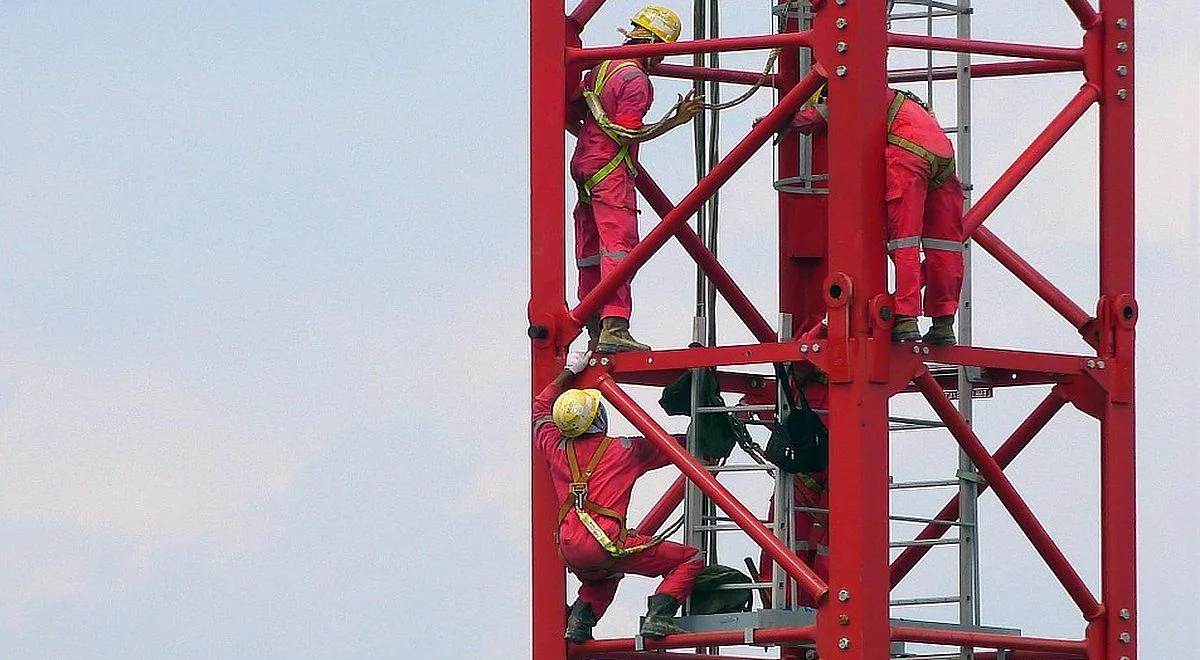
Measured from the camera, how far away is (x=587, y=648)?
3388 centimetres

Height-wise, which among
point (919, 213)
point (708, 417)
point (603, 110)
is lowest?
point (708, 417)

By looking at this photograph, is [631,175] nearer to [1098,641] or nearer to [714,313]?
Answer: [714,313]

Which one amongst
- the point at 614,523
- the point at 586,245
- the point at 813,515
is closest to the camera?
the point at 614,523

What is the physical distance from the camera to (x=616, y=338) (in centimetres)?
3388

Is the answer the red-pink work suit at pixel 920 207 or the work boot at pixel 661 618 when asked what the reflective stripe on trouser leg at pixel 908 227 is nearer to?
the red-pink work suit at pixel 920 207

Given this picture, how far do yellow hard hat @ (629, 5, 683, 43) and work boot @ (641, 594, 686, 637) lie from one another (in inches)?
183

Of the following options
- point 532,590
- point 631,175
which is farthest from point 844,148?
point 532,590

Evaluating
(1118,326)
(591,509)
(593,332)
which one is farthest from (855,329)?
(1118,326)

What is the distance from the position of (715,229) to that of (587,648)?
382 centimetres

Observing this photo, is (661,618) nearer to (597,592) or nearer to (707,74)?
(597,592)

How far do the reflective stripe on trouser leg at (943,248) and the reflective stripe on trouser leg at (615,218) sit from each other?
2.64 m

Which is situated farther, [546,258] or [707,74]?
[707,74]

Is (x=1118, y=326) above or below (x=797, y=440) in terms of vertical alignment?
above

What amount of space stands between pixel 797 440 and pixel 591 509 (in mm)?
1758
